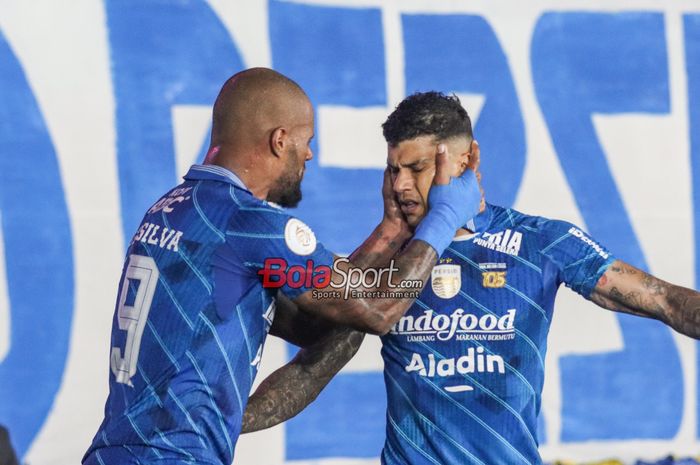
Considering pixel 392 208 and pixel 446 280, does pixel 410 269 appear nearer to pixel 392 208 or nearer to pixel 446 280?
pixel 446 280

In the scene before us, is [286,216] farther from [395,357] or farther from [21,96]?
[21,96]

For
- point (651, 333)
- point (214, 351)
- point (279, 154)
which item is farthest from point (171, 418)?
point (651, 333)

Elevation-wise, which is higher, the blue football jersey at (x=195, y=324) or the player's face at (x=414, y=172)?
the player's face at (x=414, y=172)

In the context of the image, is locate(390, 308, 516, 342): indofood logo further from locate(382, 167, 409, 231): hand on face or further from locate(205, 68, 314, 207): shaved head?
locate(205, 68, 314, 207): shaved head

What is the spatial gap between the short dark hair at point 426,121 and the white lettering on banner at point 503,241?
0.36m

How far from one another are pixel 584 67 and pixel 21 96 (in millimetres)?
2955

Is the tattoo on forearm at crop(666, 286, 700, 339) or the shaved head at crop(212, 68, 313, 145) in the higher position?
the shaved head at crop(212, 68, 313, 145)

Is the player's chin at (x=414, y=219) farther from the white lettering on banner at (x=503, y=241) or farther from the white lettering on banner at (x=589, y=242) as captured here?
the white lettering on banner at (x=589, y=242)

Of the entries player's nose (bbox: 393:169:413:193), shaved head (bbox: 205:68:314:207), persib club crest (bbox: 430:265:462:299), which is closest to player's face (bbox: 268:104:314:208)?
shaved head (bbox: 205:68:314:207)

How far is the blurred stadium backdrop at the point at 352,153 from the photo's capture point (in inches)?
191

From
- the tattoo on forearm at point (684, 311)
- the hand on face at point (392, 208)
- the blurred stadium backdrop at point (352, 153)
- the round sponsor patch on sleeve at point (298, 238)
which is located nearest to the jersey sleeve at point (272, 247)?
the round sponsor patch on sleeve at point (298, 238)

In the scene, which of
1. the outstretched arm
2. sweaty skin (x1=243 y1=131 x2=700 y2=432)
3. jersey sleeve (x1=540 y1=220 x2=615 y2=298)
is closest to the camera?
the outstretched arm

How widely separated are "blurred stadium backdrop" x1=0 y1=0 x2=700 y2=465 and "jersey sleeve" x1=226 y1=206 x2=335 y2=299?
2.26m

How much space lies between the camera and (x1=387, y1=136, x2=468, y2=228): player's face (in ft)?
11.3
